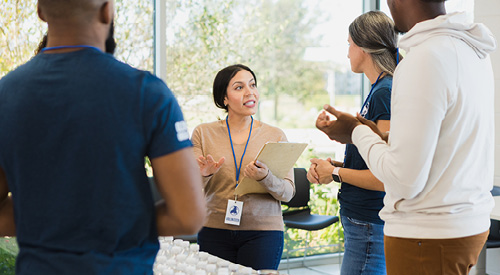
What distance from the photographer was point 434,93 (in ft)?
5.04

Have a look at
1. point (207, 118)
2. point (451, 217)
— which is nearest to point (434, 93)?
point (451, 217)

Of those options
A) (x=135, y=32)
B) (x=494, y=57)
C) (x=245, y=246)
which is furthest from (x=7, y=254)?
(x=494, y=57)

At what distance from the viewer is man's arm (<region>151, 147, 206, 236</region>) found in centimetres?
109

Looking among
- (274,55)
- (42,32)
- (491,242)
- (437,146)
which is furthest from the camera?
(274,55)

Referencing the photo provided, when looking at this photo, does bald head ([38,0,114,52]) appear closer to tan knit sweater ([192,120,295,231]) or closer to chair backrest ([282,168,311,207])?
tan knit sweater ([192,120,295,231])

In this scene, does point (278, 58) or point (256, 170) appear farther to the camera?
point (278, 58)

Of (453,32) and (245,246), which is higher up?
(453,32)

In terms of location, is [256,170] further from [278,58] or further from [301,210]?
[278,58]

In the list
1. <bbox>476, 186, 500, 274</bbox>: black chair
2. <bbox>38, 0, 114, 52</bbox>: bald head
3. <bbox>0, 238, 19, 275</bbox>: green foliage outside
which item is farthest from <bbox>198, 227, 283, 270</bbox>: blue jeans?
<bbox>38, 0, 114, 52</bbox>: bald head

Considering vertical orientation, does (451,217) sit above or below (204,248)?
above

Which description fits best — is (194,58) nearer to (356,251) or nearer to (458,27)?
(356,251)

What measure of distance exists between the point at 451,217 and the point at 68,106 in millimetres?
1141

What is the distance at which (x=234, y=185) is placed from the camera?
2973 mm

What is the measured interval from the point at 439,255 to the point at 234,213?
1357 mm
